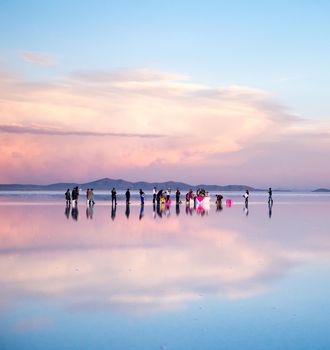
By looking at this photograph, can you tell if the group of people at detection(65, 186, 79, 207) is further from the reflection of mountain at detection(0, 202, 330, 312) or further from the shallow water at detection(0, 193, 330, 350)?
the shallow water at detection(0, 193, 330, 350)

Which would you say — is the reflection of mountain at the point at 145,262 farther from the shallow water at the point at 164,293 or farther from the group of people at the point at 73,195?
the group of people at the point at 73,195

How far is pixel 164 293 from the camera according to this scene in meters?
10.6

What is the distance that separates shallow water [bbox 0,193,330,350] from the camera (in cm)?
783

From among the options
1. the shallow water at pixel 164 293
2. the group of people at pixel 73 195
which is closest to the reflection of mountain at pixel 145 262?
the shallow water at pixel 164 293

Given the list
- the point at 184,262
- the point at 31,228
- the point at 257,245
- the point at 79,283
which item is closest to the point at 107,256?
the point at 184,262

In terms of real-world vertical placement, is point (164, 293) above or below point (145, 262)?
below

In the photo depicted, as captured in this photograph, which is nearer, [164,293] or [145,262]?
[164,293]

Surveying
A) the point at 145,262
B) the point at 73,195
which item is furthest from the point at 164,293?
the point at 73,195

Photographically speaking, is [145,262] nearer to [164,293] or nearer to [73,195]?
[164,293]

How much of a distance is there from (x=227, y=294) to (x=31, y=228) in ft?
50.8

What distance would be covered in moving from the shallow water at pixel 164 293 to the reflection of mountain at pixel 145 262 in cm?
3

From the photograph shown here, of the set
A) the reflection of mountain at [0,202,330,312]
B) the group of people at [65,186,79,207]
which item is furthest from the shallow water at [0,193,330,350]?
the group of people at [65,186,79,207]

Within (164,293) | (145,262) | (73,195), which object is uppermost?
(73,195)

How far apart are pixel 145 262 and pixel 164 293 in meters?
3.85
